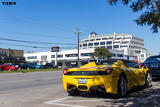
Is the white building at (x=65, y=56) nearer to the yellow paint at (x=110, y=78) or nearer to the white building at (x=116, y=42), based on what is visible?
the white building at (x=116, y=42)

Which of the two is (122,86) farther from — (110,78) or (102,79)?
(102,79)

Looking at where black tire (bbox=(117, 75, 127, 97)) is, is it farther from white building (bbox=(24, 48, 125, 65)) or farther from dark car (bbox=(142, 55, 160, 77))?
white building (bbox=(24, 48, 125, 65))

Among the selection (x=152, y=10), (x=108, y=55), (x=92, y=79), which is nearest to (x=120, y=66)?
(x=92, y=79)

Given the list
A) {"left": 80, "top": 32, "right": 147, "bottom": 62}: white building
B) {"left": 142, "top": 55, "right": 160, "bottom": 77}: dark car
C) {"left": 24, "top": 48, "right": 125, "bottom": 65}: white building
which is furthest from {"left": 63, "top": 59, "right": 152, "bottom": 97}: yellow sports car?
{"left": 80, "top": 32, "right": 147, "bottom": 62}: white building

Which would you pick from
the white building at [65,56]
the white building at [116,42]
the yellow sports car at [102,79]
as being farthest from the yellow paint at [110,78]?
A: the white building at [116,42]

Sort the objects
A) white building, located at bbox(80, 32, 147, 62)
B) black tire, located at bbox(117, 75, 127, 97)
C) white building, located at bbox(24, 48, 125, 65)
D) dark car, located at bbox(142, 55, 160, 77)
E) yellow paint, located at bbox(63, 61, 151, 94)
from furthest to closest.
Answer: white building, located at bbox(80, 32, 147, 62) < white building, located at bbox(24, 48, 125, 65) < dark car, located at bbox(142, 55, 160, 77) < black tire, located at bbox(117, 75, 127, 97) < yellow paint, located at bbox(63, 61, 151, 94)

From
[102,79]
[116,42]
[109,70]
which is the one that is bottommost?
[102,79]

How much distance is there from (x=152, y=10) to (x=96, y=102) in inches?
165

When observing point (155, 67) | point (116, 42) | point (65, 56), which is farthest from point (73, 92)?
point (116, 42)

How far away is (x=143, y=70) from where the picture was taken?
902 cm

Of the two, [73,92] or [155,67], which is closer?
[73,92]

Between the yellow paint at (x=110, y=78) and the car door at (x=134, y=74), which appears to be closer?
the yellow paint at (x=110, y=78)

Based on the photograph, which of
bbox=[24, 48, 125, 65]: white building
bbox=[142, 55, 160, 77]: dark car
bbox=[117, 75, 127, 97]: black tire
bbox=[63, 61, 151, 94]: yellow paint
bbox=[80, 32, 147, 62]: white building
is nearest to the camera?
bbox=[63, 61, 151, 94]: yellow paint

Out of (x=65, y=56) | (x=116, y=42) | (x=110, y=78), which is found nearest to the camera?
(x=110, y=78)
